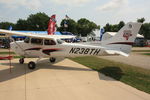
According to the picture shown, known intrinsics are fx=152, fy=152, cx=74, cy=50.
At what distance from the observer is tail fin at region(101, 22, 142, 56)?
8.16 metres

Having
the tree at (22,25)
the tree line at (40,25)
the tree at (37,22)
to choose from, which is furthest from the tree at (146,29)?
the tree at (22,25)

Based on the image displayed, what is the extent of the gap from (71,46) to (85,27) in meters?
77.9

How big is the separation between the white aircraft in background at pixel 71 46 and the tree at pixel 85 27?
75.5 m

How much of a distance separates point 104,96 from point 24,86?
3.10 meters

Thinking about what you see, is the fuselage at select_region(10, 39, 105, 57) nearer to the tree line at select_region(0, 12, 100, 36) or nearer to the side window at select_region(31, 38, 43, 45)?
the side window at select_region(31, 38, 43, 45)

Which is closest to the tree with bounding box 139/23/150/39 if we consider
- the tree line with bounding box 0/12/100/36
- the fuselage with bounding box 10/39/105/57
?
the tree line with bounding box 0/12/100/36

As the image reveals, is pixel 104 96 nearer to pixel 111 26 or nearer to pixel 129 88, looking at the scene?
pixel 129 88

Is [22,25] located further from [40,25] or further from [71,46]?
[71,46]

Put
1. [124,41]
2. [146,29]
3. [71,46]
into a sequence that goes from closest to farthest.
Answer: [124,41], [71,46], [146,29]

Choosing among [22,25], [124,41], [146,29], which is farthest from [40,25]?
[124,41]

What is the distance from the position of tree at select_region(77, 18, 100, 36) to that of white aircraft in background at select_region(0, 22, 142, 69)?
248ft

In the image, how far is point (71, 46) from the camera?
9336 mm

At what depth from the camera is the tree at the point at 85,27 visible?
85100 millimetres

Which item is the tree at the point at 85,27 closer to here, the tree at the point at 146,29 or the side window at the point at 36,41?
the tree at the point at 146,29
